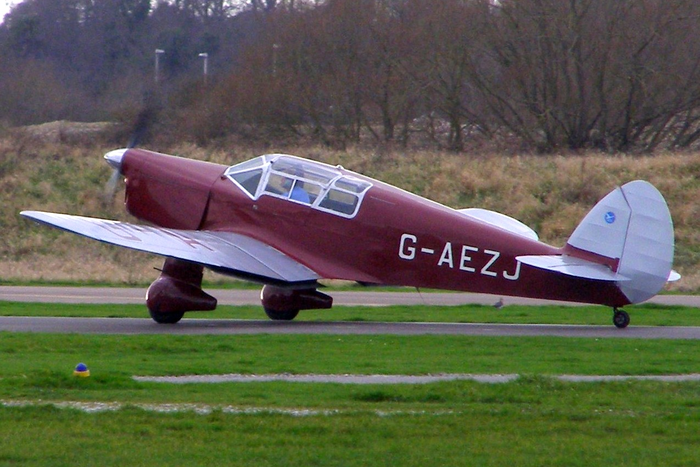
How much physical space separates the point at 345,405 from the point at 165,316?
6.57m

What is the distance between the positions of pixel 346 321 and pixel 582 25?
25398 mm

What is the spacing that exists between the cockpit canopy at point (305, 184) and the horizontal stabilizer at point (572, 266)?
2.72 m

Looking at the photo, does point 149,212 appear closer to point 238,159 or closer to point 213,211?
point 213,211

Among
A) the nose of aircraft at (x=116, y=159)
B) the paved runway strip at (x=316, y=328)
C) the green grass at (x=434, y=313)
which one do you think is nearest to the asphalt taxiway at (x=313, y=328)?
the paved runway strip at (x=316, y=328)

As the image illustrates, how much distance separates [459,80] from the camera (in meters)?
38.0

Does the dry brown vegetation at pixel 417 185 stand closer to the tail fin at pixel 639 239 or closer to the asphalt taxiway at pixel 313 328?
the asphalt taxiway at pixel 313 328

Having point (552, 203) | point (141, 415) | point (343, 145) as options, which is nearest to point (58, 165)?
point (343, 145)

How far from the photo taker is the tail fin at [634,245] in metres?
13.3

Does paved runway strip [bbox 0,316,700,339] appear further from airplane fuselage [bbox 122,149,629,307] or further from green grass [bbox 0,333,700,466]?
green grass [bbox 0,333,700,466]

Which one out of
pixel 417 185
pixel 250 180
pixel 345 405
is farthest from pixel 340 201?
pixel 417 185

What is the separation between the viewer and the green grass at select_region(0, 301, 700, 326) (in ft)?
50.4

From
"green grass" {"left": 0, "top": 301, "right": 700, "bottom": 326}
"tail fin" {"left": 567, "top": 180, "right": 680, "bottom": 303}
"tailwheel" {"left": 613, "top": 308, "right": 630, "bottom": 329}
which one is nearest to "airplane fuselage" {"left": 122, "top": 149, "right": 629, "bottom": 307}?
"tail fin" {"left": 567, "top": 180, "right": 680, "bottom": 303}

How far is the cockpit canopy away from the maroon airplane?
0.02m

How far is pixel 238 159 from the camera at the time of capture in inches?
1391
